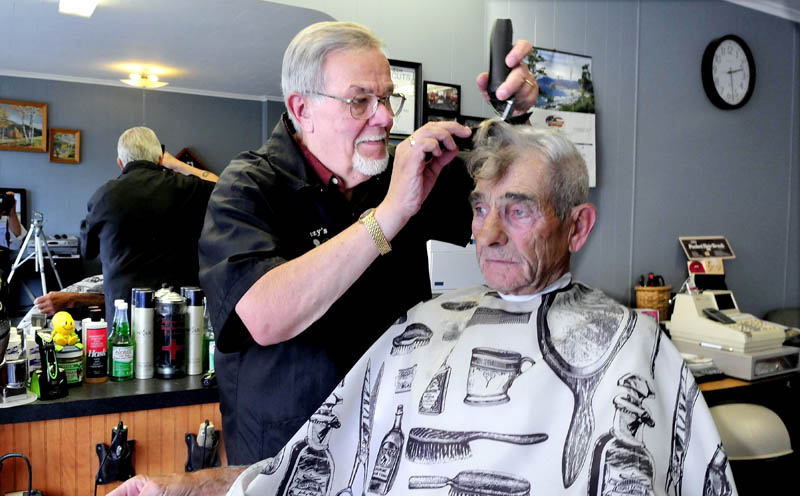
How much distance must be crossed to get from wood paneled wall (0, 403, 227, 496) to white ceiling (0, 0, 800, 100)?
42.5 inches

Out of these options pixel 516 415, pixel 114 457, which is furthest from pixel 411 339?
pixel 114 457

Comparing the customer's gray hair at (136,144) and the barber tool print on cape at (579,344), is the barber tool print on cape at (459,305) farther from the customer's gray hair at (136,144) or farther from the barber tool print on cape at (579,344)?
the customer's gray hair at (136,144)

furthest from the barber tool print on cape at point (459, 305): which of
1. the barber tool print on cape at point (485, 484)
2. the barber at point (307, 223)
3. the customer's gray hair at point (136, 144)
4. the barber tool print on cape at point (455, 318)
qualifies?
the customer's gray hair at point (136, 144)

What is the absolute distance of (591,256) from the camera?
137 inches

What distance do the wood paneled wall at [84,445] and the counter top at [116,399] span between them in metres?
0.02

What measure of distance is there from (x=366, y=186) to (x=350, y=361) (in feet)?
1.41

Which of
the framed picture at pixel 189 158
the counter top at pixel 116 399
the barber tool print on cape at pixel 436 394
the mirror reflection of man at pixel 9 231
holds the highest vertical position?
the framed picture at pixel 189 158

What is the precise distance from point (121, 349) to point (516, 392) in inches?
52.7

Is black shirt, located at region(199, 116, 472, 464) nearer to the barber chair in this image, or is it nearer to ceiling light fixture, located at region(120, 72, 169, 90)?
ceiling light fixture, located at region(120, 72, 169, 90)

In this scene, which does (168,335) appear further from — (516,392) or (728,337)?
(728,337)

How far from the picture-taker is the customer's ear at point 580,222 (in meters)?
1.54

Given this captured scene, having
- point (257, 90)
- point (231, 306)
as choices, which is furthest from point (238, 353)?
point (257, 90)

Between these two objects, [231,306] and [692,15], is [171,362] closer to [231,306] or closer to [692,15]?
[231,306]

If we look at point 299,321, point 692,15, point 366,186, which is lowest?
point 299,321
